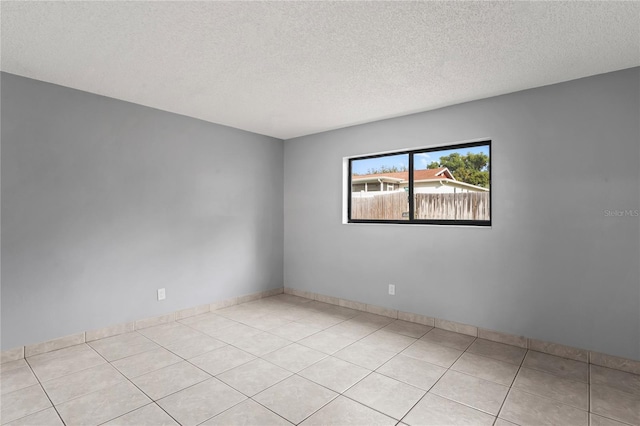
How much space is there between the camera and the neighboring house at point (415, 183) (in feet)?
12.0

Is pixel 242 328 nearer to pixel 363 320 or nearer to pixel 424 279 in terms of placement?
pixel 363 320

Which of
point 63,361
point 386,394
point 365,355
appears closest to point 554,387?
point 386,394

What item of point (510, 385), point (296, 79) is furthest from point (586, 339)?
point (296, 79)

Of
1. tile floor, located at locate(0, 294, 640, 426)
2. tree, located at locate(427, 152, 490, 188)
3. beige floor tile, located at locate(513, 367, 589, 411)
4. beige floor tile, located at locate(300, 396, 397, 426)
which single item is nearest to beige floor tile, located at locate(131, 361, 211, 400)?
tile floor, located at locate(0, 294, 640, 426)

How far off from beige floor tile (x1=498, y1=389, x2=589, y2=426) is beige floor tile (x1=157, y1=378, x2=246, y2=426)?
1.71m

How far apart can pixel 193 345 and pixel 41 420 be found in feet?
4.03

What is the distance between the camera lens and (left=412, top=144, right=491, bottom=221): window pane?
3.45m

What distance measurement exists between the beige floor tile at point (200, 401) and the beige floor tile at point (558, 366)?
7.69 ft

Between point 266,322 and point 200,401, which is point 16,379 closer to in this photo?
point 200,401

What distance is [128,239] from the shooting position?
3.46 metres

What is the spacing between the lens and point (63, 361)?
108 inches

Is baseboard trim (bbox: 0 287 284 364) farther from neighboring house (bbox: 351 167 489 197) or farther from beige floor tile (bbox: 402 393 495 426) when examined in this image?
beige floor tile (bbox: 402 393 495 426)

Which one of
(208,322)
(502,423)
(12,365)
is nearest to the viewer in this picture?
(502,423)

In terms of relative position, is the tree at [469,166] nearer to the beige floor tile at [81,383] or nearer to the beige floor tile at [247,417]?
the beige floor tile at [247,417]
